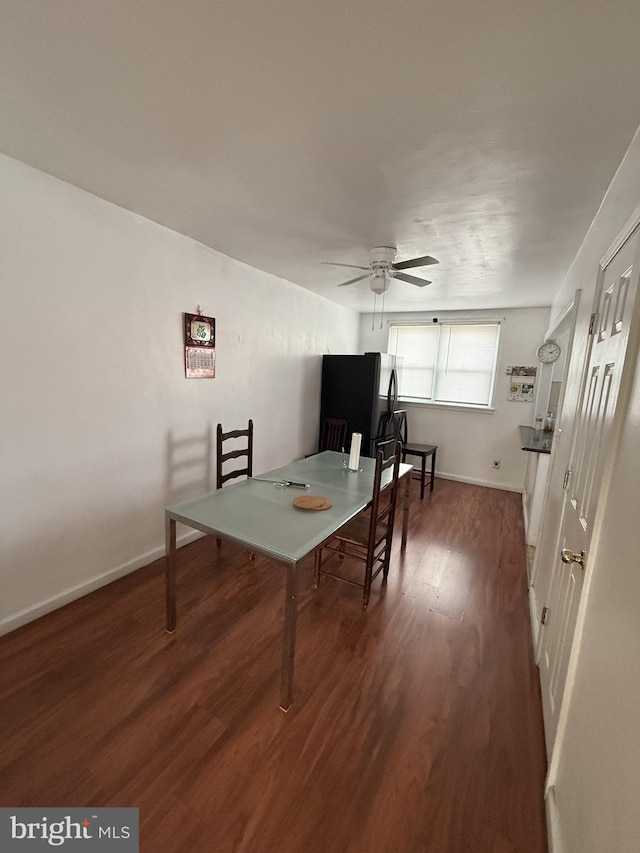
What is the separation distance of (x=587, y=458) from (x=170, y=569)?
1984 millimetres

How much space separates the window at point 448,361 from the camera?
4699 millimetres

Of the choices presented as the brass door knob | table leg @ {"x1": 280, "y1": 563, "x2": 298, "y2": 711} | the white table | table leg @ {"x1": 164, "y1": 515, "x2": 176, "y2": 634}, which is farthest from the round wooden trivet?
the brass door knob

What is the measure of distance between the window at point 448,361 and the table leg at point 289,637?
4.19 m

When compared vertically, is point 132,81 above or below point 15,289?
above

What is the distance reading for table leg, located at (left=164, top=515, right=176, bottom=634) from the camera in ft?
5.86

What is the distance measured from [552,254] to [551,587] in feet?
7.32

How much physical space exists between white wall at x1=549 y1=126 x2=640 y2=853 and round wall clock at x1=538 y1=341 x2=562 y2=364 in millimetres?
3131

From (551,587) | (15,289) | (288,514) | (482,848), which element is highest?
(15,289)

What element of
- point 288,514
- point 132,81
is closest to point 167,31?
point 132,81

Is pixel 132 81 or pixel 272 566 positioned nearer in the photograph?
pixel 132 81

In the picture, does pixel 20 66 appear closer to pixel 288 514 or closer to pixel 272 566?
pixel 288 514

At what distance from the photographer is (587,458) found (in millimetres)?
1318

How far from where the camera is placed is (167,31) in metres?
0.95

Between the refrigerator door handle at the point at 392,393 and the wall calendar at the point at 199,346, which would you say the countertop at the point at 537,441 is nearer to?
the refrigerator door handle at the point at 392,393
